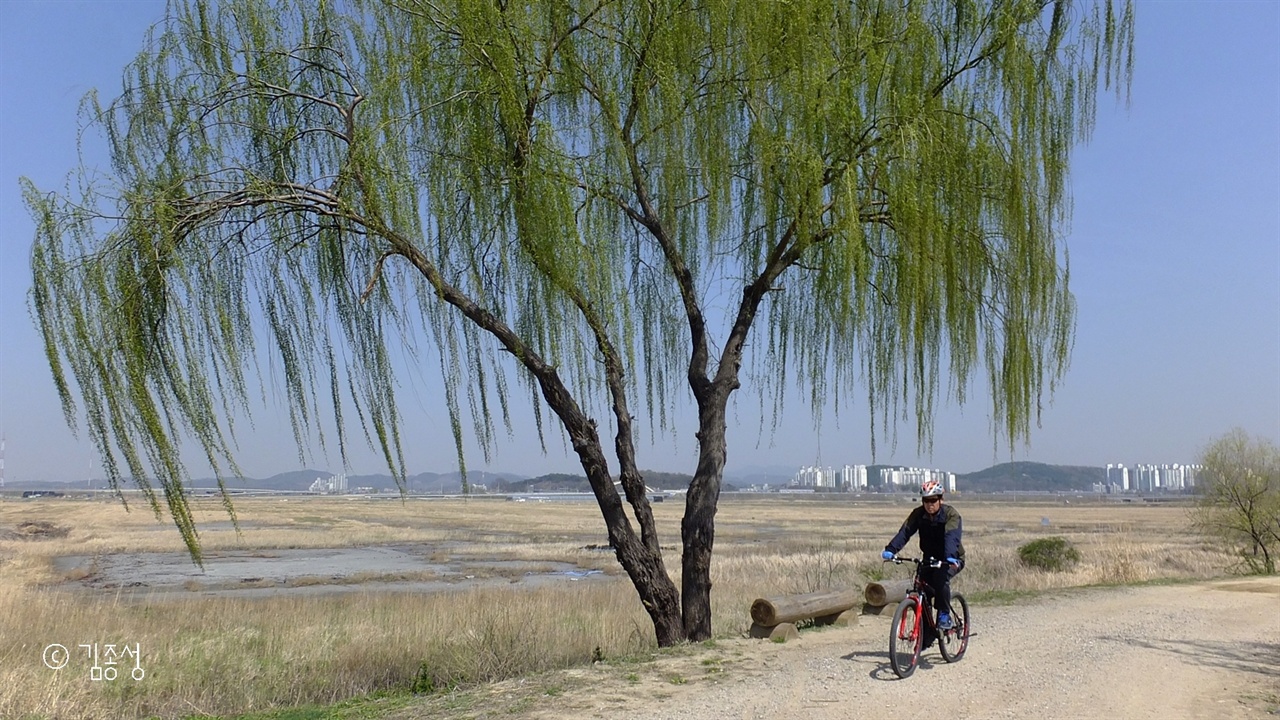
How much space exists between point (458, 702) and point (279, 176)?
431 cm

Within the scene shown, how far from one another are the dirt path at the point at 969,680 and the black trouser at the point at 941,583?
1.56ft

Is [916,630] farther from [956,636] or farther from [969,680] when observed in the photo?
[956,636]

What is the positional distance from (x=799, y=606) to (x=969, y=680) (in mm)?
2262

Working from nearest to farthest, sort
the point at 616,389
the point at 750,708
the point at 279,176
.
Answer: the point at 750,708, the point at 279,176, the point at 616,389

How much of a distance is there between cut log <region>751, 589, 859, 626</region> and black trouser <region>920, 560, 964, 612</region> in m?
1.82

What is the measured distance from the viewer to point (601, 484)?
345 inches

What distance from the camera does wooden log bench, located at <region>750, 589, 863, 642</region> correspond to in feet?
28.1

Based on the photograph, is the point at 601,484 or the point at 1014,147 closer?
the point at 1014,147

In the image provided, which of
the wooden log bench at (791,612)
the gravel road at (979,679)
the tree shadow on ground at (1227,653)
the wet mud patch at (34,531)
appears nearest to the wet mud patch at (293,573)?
the wet mud patch at (34,531)

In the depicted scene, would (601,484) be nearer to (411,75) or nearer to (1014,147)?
(411,75)

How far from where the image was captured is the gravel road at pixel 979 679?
19.6ft

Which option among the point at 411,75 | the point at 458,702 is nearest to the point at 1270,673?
the point at 458,702

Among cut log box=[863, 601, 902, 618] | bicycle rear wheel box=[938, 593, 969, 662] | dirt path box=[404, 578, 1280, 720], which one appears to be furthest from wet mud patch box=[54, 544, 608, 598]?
bicycle rear wheel box=[938, 593, 969, 662]

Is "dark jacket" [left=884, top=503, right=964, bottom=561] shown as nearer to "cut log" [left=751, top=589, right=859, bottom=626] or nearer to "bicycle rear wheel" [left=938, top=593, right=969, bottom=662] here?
"bicycle rear wheel" [left=938, top=593, right=969, bottom=662]
